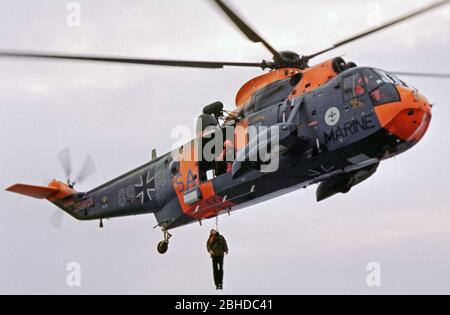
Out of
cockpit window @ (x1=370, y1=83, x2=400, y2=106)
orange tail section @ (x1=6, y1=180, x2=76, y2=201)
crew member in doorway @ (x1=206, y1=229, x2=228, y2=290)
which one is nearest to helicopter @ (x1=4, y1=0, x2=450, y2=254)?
cockpit window @ (x1=370, y1=83, x2=400, y2=106)

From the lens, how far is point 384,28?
15.2 meters

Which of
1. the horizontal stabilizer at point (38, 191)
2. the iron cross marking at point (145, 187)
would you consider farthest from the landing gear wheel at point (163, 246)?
the horizontal stabilizer at point (38, 191)

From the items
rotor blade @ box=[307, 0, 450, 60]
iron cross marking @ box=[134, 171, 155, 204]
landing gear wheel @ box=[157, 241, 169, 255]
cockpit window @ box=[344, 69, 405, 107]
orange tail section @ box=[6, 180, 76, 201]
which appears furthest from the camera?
orange tail section @ box=[6, 180, 76, 201]

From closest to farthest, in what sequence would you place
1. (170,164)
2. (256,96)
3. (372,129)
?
1. (372,129)
2. (256,96)
3. (170,164)

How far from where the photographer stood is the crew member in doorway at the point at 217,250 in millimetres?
19172

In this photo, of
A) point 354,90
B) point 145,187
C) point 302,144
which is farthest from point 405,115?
point 145,187

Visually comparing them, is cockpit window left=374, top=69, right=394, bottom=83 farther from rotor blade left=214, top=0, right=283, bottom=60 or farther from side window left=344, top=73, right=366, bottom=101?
rotor blade left=214, top=0, right=283, bottom=60

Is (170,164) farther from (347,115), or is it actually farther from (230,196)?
(347,115)

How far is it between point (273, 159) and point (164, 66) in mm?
3341

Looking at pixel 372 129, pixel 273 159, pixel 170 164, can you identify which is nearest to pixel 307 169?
pixel 273 159

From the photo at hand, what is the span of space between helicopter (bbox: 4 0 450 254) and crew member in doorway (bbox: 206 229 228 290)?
76 cm

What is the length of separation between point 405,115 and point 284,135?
262 centimetres

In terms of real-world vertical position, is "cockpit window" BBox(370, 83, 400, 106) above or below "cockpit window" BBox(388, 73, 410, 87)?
below

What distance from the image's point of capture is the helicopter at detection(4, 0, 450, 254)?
48.9 ft
